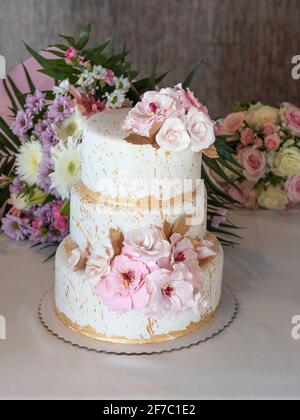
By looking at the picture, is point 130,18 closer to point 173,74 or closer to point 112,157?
point 173,74

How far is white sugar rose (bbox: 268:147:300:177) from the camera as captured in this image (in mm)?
1664

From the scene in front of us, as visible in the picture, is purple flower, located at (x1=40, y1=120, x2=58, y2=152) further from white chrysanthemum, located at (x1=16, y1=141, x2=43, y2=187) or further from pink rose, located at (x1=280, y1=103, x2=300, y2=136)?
pink rose, located at (x1=280, y1=103, x2=300, y2=136)

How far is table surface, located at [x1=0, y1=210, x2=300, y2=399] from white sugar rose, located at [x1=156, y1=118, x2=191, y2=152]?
0.32 meters

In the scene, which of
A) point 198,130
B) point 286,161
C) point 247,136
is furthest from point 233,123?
point 198,130

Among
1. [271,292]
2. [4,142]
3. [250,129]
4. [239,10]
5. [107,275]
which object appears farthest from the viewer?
[239,10]

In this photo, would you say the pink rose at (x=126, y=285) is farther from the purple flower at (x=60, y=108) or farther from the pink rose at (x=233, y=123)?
the pink rose at (x=233, y=123)

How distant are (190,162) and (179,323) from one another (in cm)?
25

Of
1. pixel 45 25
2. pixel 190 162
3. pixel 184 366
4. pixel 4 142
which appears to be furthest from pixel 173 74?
pixel 184 366

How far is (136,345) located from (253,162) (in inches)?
25.5

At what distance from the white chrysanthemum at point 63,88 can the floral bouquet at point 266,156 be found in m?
0.42

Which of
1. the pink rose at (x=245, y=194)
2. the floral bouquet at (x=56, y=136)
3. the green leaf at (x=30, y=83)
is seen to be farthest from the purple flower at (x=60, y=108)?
the pink rose at (x=245, y=194)

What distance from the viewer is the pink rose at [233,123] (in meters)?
1.71

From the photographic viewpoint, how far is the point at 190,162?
3.76 feet

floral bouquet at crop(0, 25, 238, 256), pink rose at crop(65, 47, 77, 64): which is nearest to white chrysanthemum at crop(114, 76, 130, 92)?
floral bouquet at crop(0, 25, 238, 256)
